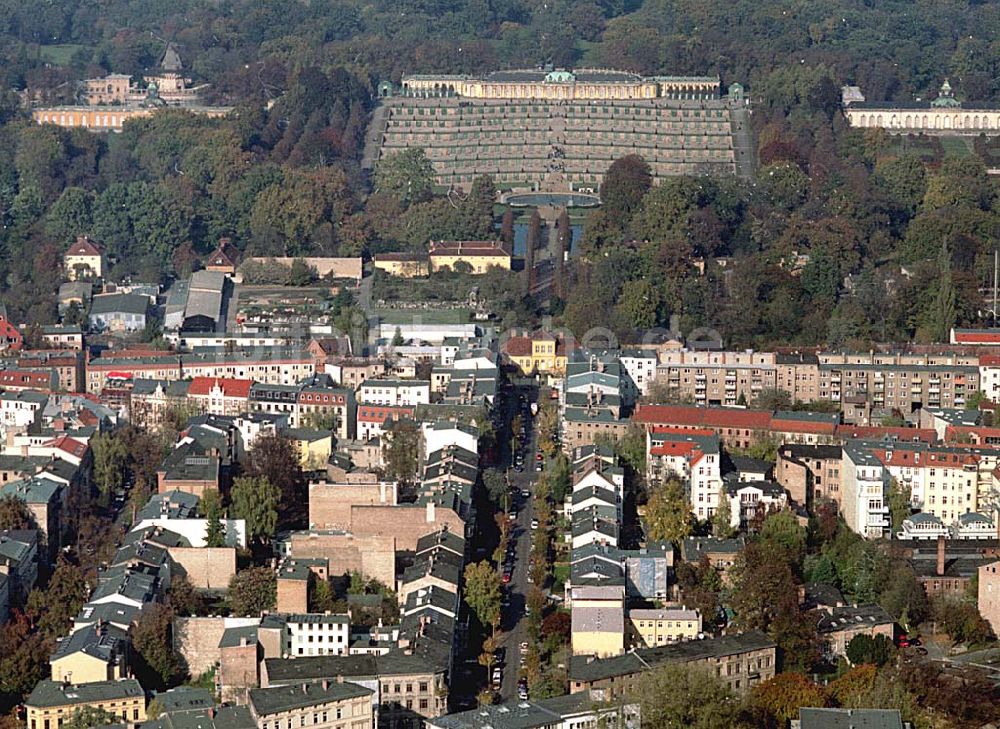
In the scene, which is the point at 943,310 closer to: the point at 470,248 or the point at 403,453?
the point at 470,248

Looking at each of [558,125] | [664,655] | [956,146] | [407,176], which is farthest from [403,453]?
[956,146]

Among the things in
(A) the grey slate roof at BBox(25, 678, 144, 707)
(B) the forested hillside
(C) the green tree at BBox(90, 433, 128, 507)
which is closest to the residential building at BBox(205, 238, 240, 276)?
→ (B) the forested hillside

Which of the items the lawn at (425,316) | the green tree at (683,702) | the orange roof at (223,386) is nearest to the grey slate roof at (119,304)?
the lawn at (425,316)

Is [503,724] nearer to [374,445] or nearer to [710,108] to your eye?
[374,445]

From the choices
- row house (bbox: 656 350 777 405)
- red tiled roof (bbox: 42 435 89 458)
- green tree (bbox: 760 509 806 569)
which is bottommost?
green tree (bbox: 760 509 806 569)

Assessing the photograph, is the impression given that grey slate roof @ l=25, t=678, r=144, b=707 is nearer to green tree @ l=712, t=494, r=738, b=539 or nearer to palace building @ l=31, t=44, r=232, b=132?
green tree @ l=712, t=494, r=738, b=539

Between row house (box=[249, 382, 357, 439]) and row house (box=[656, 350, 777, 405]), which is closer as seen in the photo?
row house (box=[249, 382, 357, 439])

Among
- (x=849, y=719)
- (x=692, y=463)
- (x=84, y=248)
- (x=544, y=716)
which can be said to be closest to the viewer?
(x=849, y=719)
